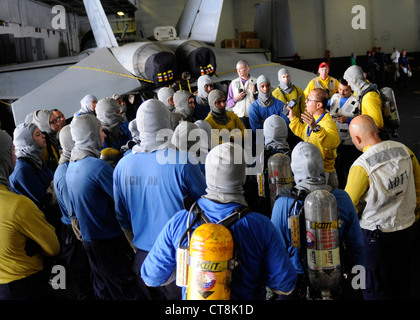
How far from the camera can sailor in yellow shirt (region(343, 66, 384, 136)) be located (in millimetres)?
4625

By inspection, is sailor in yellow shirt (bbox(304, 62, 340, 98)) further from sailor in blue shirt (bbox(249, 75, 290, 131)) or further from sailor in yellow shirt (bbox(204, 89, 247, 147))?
sailor in yellow shirt (bbox(204, 89, 247, 147))

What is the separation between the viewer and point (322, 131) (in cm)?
389

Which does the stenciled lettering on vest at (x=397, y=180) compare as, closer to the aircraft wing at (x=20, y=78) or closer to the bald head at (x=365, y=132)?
the bald head at (x=365, y=132)

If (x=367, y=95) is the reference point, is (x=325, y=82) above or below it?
above

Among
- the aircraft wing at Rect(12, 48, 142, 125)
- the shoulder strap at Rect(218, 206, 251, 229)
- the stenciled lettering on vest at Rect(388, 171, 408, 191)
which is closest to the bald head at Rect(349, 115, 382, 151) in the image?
the stenciled lettering on vest at Rect(388, 171, 408, 191)

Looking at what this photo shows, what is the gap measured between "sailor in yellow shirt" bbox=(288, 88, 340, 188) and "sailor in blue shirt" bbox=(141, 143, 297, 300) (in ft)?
7.26

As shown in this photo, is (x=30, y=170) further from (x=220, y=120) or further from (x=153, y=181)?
(x=220, y=120)

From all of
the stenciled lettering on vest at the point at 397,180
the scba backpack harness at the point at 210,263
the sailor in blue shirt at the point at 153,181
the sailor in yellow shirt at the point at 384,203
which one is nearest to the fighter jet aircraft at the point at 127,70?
the sailor in blue shirt at the point at 153,181

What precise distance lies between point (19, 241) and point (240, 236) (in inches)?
54.6

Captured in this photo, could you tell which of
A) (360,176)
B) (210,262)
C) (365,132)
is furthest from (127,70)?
(210,262)

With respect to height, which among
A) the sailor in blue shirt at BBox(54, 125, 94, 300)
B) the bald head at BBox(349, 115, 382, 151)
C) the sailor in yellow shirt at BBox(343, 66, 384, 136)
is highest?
the sailor in yellow shirt at BBox(343, 66, 384, 136)

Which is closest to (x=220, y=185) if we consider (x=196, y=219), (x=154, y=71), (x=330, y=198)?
(x=196, y=219)

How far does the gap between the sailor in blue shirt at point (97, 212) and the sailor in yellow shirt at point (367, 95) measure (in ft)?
10.4

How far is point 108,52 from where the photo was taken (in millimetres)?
9062
